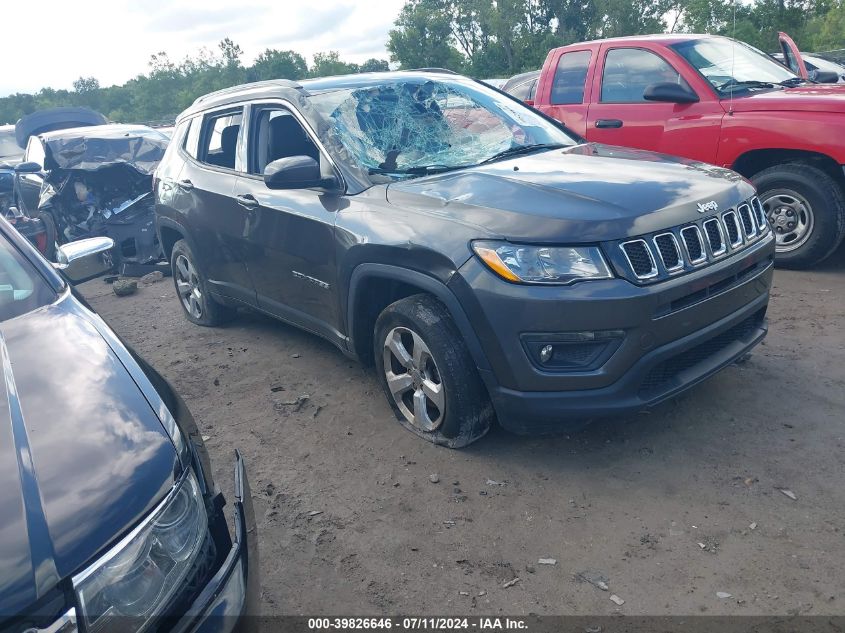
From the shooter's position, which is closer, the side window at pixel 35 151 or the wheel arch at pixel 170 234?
the wheel arch at pixel 170 234

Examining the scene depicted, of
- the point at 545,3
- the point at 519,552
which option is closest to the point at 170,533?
the point at 519,552

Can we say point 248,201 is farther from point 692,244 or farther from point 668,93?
point 668,93

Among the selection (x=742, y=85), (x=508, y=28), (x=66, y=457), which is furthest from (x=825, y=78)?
(x=508, y=28)

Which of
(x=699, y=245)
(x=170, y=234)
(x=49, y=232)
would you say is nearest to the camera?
(x=699, y=245)

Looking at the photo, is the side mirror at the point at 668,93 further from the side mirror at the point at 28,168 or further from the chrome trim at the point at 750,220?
the side mirror at the point at 28,168

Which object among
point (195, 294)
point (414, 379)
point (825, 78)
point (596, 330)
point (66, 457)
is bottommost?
point (195, 294)

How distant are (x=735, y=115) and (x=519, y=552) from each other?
173 inches

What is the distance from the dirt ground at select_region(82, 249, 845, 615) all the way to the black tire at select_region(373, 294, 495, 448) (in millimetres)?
149

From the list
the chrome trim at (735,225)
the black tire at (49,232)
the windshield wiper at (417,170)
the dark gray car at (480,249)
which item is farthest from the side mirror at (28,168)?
the chrome trim at (735,225)

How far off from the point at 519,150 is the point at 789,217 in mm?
2799

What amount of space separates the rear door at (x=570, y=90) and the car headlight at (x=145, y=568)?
5.69 m

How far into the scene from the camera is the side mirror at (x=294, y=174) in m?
3.67

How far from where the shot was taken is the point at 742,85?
19.6 feet

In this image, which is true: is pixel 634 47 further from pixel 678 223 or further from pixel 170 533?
pixel 170 533
